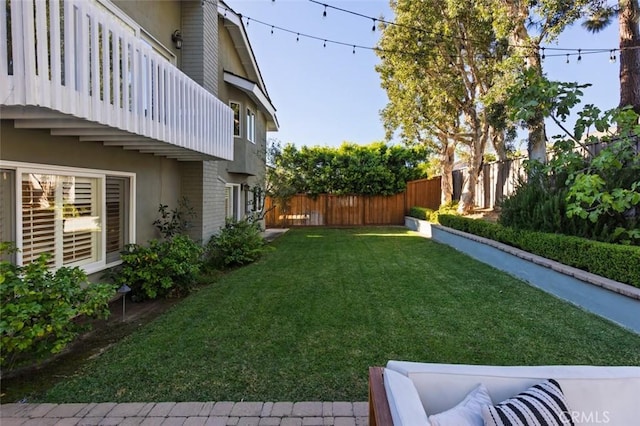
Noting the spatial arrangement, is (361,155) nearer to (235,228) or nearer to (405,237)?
(405,237)

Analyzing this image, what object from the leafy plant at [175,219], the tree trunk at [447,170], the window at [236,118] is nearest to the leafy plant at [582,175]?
the leafy plant at [175,219]

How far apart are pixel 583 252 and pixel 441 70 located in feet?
31.0

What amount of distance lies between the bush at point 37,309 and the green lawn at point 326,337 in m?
0.45

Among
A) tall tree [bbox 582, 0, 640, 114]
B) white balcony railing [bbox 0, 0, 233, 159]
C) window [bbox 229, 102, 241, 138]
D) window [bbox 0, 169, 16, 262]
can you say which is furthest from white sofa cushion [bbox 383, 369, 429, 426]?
window [bbox 229, 102, 241, 138]

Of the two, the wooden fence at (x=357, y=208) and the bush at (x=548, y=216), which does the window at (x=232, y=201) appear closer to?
the wooden fence at (x=357, y=208)

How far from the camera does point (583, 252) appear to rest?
207 inches

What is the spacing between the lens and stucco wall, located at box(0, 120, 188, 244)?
3875mm

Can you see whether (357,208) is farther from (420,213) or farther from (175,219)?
(175,219)

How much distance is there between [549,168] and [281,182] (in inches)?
364

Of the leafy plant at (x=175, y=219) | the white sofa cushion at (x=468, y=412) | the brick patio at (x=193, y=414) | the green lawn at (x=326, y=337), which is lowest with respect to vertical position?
the brick patio at (x=193, y=414)

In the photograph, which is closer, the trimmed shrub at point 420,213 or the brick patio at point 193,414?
the brick patio at point 193,414

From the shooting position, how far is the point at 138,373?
10.6ft

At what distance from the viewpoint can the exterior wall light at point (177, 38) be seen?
290 inches

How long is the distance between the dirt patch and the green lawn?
0.55 ft
